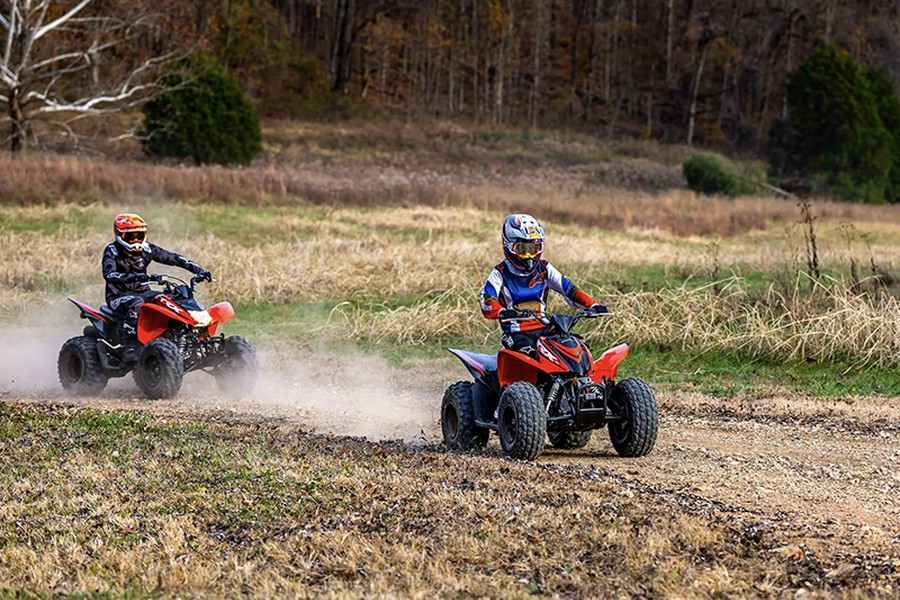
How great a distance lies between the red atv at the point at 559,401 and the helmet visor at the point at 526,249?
653 mm

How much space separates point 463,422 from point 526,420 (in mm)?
939

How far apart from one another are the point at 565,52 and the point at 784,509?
84292mm

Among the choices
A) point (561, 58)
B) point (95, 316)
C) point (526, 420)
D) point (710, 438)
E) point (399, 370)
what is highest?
point (561, 58)

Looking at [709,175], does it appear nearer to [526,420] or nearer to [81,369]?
[81,369]

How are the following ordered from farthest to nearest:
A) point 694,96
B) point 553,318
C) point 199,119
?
point 694,96 < point 199,119 < point 553,318

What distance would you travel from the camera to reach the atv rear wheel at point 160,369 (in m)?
13.2

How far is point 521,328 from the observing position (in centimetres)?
977

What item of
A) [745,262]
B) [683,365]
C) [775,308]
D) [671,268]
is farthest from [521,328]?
[745,262]

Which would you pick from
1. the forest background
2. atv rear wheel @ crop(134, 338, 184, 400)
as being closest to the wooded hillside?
the forest background

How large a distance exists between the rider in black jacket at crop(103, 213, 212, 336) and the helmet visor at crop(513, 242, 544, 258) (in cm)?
494

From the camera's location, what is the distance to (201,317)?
13.6 meters

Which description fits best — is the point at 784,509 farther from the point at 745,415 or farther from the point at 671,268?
the point at 671,268

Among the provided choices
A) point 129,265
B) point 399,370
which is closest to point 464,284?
point 399,370

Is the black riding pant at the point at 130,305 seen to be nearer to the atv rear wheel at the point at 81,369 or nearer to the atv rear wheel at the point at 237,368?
the atv rear wheel at the point at 81,369
